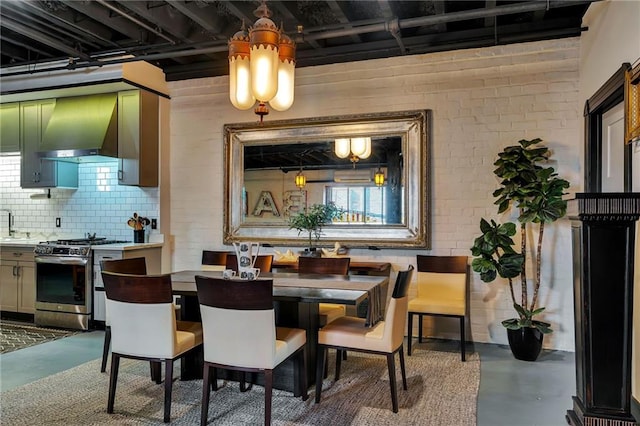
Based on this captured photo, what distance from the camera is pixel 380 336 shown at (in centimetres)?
290

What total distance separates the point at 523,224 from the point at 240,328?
2.77 metres

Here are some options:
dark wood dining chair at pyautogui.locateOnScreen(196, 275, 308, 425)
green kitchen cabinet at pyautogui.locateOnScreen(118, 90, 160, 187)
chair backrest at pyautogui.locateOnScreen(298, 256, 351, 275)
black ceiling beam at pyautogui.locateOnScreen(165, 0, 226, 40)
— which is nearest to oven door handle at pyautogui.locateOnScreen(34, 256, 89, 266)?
green kitchen cabinet at pyautogui.locateOnScreen(118, 90, 160, 187)

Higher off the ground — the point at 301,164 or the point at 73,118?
the point at 73,118

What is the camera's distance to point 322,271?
3973 mm

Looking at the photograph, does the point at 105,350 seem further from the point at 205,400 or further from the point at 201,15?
the point at 201,15

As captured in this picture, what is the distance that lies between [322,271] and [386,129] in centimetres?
177

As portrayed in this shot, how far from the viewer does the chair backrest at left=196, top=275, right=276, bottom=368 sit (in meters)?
2.50

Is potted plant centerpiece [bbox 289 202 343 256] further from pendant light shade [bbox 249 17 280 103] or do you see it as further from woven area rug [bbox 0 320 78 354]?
woven area rug [bbox 0 320 78 354]

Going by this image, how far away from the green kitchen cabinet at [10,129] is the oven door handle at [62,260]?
1.61 metres

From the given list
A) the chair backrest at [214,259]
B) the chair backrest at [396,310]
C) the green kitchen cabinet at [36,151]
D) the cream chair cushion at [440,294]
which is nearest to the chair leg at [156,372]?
the chair backrest at [214,259]

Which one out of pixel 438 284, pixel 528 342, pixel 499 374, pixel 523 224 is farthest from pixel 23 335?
pixel 523 224

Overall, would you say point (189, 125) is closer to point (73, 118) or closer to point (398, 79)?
point (73, 118)

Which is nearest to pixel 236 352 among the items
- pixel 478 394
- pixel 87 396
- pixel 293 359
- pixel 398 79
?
pixel 293 359

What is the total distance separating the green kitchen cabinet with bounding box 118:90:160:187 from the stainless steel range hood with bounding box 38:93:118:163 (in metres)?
0.09
